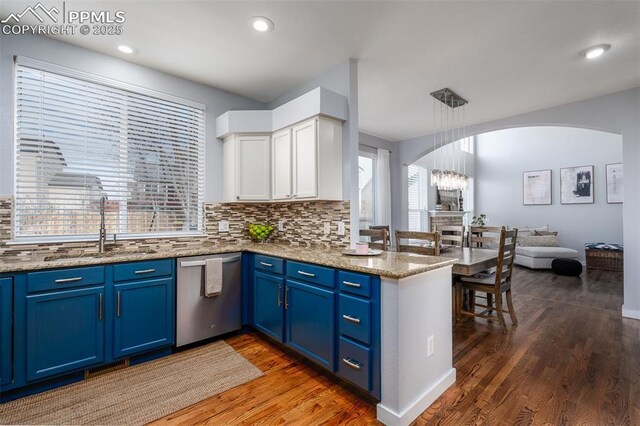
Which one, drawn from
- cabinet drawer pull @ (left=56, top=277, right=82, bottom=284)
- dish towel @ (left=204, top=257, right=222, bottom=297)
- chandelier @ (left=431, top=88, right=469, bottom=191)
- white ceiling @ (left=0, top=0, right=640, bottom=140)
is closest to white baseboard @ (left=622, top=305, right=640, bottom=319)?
chandelier @ (left=431, top=88, right=469, bottom=191)

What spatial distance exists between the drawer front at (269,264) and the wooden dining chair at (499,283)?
2045 millimetres

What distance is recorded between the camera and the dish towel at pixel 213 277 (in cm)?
271

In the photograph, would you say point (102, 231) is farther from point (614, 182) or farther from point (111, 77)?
point (614, 182)

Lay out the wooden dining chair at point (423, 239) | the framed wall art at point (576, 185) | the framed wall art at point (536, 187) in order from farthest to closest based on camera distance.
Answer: the framed wall art at point (536, 187), the framed wall art at point (576, 185), the wooden dining chair at point (423, 239)

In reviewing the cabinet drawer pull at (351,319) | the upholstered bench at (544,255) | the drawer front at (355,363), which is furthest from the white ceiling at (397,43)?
the upholstered bench at (544,255)

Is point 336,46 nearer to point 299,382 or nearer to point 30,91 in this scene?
point 30,91

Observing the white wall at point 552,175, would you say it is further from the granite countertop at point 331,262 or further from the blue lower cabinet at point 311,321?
the blue lower cabinet at point 311,321

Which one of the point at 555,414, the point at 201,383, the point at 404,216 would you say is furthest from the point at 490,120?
the point at 201,383

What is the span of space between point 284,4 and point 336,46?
2.18 feet

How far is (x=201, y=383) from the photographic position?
7.11 feet

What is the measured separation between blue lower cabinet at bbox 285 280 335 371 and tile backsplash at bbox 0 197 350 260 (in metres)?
0.76

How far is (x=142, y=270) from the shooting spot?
2.40 metres

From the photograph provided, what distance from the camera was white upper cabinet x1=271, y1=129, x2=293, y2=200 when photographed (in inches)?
120

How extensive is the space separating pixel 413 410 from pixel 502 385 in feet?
2.68
